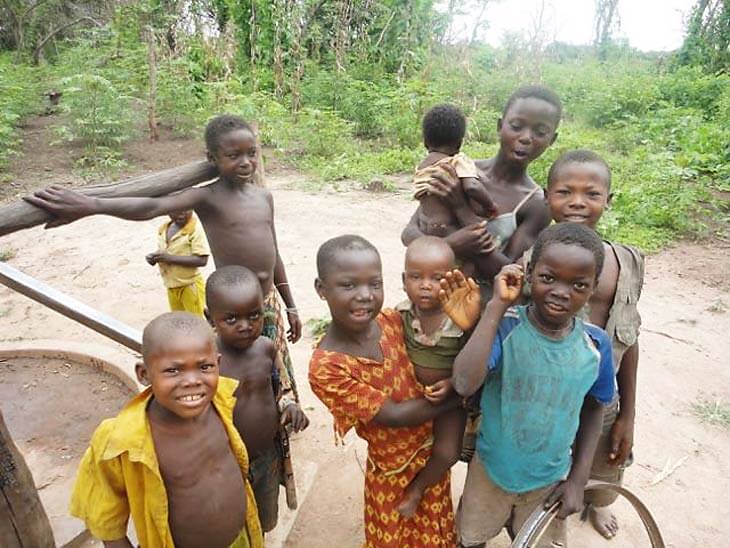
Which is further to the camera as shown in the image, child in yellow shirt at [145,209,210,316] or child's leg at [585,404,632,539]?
child in yellow shirt at [145,209,210,316]

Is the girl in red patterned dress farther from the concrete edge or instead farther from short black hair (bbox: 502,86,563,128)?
the concrete edge

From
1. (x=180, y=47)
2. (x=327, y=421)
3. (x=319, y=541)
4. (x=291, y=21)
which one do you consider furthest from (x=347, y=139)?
(x=319, y=541)

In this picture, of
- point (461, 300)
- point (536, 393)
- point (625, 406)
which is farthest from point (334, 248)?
point (625, 406)

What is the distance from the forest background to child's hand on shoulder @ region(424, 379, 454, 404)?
16.8 ft

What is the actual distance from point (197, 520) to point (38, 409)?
214 centimetres

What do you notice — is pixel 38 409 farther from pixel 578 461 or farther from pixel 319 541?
pixel 578 461

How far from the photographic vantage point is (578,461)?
1.78 metres

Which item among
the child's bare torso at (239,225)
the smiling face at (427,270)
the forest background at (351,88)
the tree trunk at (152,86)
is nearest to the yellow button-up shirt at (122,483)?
the smiling face at (427,270)

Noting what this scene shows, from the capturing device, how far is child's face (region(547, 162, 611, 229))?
70.7 inches

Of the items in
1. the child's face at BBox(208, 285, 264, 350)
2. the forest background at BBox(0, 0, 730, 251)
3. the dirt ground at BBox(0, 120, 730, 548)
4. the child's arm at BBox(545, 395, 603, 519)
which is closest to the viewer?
the child's arm at BBox(545, 395, 603, 519)

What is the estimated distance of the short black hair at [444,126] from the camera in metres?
2.14

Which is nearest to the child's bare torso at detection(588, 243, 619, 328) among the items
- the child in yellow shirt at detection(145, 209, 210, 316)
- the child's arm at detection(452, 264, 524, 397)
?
the child's arm at detection(452, 264, 524, 397)

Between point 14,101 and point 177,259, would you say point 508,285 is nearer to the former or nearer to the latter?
point 177,259

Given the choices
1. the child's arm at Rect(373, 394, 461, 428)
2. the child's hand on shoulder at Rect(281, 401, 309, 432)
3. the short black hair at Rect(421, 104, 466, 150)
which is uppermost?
the short black hair at Rect(421, 104, 466, 150)
